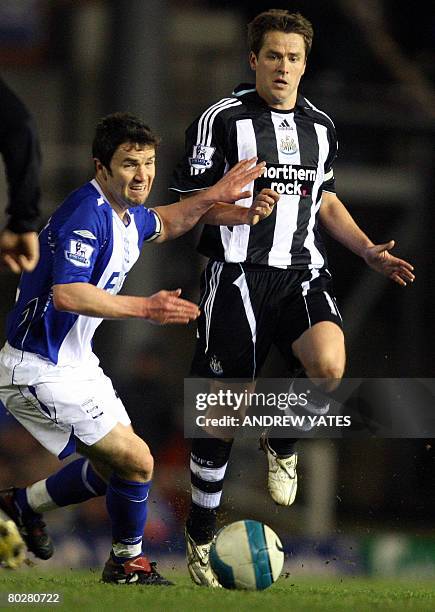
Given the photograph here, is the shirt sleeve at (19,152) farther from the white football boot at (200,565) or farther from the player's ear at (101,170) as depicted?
the white football boot at (200,565)

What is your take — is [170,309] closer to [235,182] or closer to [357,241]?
[235,182]

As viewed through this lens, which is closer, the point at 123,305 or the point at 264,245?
the point at 123,305

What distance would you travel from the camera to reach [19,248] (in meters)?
4.38

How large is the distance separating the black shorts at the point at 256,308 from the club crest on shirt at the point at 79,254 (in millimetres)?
914

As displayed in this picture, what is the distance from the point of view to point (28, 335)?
17.7 feet

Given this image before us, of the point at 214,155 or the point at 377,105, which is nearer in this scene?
the point at 214,155

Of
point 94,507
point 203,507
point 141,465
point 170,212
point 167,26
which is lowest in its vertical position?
point 94,507

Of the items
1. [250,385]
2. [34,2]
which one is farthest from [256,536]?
[34,2]

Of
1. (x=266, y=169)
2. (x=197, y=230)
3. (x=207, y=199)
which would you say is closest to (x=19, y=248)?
(x=207, y=199)

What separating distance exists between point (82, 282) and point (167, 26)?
9.66ft

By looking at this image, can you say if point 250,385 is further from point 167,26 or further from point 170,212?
point 167,26

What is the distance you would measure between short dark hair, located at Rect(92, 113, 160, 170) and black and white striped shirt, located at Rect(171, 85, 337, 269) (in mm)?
477

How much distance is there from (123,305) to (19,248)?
71cm
